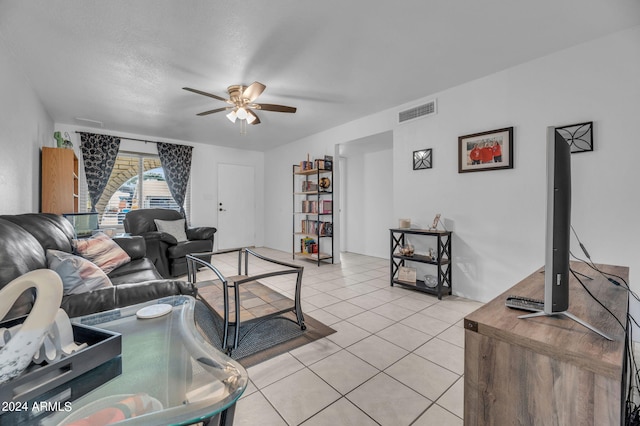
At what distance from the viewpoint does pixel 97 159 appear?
452 centimetres

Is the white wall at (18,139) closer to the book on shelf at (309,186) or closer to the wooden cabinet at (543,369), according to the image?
the wooden cabinet at (543,369)

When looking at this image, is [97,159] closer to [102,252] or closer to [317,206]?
[102,252]

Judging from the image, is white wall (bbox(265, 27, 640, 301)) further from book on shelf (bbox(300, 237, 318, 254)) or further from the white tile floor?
book on shelf (bbox(300, 237, 318, 254))

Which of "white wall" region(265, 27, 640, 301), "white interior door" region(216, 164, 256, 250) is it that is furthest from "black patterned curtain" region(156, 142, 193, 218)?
"white wall" region(265, 27, 640, 301)

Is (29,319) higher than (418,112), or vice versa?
(418,112)

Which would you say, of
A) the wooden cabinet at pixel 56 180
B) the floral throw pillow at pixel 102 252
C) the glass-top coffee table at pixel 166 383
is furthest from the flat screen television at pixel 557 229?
the wooden cabinet at pixel 56 180

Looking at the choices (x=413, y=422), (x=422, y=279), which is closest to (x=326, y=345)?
(x=413, y=422)

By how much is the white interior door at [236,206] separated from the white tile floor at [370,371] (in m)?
3.69

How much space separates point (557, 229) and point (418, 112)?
2.82 metres

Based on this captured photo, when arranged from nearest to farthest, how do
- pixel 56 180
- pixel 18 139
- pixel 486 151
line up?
pixel 18 139
pixel 486 151
pixel 56 180

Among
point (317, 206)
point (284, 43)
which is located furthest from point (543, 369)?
point (317, 206)

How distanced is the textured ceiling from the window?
175 centimetres

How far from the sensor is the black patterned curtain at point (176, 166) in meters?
5.19

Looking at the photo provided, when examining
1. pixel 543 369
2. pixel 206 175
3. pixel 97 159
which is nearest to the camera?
pixel 543 369
